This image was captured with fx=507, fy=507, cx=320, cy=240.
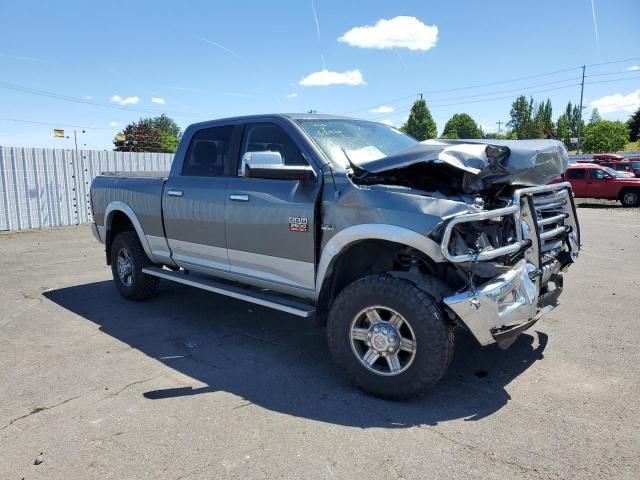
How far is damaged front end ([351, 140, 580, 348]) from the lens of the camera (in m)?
3.32

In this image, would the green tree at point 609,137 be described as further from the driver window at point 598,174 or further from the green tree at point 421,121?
the driver window at point 598,174

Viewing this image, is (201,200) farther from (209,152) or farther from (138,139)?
(138,139)

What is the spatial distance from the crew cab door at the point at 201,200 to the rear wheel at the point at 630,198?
66.8ft

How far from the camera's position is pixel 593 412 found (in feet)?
11.1

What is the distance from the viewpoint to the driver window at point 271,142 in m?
4.45

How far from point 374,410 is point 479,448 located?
0.77m

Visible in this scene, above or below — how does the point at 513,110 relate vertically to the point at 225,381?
above

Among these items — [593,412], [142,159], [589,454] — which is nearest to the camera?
[589,454]

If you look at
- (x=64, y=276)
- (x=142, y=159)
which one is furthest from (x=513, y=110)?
(x=64, y=276)

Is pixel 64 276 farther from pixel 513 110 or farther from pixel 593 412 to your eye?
pixel 513 110

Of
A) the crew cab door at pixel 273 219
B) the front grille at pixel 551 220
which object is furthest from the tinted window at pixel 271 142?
the front grille at pixel 551 220

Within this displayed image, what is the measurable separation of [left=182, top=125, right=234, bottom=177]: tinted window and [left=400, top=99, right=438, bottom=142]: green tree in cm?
7345

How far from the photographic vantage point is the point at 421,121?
77.3 metres

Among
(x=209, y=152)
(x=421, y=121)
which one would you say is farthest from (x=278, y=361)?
(x=421, y=121)
